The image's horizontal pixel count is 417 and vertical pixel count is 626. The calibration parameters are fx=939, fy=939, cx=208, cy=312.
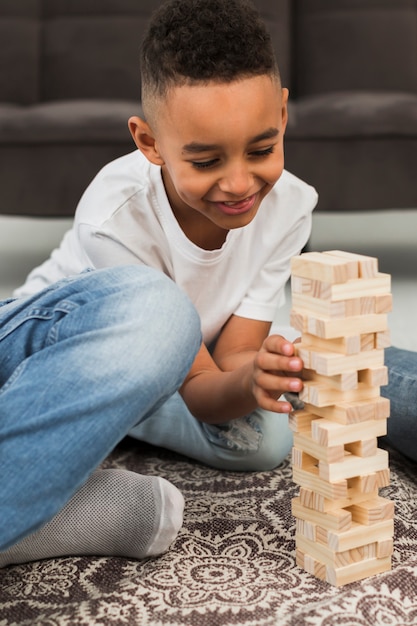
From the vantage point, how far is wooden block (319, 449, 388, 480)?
1010 millimetres

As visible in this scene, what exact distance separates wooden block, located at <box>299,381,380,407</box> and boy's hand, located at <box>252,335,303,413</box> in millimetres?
12

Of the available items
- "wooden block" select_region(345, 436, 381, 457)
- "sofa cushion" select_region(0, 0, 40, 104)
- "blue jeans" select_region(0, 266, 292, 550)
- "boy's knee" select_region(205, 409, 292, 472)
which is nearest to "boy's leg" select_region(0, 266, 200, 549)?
"blue jeans" select_region(0, 266, 292, 550)

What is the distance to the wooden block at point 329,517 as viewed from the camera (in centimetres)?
102

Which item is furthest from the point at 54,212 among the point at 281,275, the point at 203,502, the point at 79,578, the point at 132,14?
the point at 79,578

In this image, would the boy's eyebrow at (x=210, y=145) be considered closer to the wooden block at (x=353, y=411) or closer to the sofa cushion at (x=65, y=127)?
the wooden block at (x=353, y=411)

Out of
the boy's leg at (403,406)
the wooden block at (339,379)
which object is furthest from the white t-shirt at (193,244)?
the wooden block at (339,379)

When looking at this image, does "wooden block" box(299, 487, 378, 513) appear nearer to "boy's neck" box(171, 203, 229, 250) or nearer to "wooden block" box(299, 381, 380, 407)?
"wooden block" box(299, 381, 380, 407)

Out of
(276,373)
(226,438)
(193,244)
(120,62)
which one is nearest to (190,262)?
(193,244)

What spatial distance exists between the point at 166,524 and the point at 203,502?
0.63 feet

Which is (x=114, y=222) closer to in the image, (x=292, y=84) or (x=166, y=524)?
(x=166, y=524)

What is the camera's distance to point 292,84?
126 inches

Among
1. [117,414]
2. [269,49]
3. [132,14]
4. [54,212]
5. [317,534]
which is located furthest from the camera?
[132,14]

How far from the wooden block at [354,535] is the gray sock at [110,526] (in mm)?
191

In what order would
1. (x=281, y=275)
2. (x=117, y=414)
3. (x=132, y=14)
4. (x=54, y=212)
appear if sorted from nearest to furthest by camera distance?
1. (x=117, y=414)
2. (x=281, y=275)
3. (x=54, y=212)
4. (x=132, y=14)
